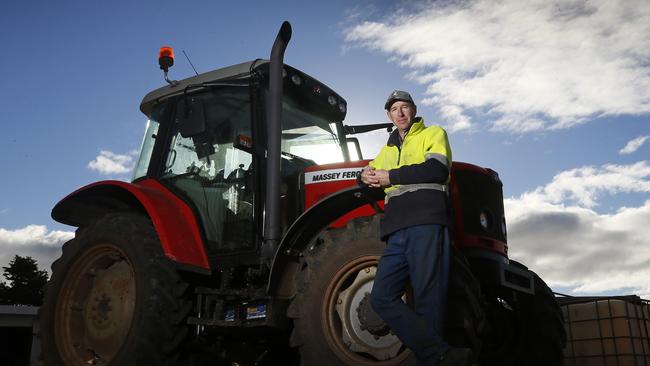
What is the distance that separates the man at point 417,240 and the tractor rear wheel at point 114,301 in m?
1.69

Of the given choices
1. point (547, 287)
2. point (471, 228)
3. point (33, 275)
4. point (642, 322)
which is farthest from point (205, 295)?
point (33, 275)

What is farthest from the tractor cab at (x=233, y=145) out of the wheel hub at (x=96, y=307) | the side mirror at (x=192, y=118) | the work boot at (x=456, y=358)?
the work boot at (x=456, y=358)

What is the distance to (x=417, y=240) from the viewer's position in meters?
2.93

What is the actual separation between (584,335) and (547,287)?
275 cm

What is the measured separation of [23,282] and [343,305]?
123 ft

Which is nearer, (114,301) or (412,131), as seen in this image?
(412,131)

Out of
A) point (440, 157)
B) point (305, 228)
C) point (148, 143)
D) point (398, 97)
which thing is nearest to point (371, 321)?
point (305, 228)

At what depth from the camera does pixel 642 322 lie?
23.0 ft

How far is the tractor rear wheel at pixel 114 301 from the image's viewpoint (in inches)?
157

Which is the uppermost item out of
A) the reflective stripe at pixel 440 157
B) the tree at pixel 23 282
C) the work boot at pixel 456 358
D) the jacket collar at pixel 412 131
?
the tree at pixel 23 282

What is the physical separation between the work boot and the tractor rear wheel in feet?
6.69

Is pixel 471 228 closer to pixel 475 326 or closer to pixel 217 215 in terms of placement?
pixel 475 326

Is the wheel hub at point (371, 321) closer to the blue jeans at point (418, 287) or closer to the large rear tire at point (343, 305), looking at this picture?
the large rear tire at point (343, 305)

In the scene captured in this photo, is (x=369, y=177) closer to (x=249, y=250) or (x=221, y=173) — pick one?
(x=249, y=250)
